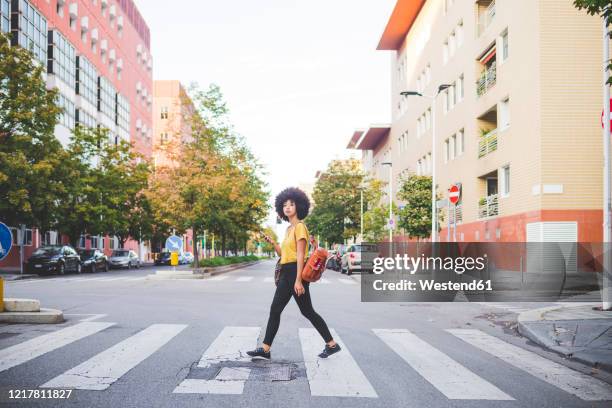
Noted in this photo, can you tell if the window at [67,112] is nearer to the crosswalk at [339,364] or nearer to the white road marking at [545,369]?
the crosswalk at [339,364]

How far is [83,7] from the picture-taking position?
52.9m

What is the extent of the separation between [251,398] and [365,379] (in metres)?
1.31

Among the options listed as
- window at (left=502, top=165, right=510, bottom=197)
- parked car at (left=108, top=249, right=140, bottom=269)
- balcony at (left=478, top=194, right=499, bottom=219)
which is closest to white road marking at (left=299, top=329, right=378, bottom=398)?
window at (left=502, top=165, right=510, bottom=197)

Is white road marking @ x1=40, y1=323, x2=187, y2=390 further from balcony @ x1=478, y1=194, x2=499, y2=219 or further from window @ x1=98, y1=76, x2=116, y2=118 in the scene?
window @ x1=98, y1=76, x2=116, y2=118

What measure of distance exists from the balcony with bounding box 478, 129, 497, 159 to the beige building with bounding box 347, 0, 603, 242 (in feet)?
0.16

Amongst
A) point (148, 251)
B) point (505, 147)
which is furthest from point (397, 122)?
point (148, 251)

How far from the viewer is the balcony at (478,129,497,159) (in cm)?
2912

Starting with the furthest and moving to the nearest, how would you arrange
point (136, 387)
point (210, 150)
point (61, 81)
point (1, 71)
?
point (61, 81)
point (210, 150)
point (1, 71)
point (136, 387)

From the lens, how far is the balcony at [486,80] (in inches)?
1158

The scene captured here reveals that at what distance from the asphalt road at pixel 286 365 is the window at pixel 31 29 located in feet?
111

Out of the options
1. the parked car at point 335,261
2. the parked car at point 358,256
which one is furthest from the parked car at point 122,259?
the parked car at point 358,256

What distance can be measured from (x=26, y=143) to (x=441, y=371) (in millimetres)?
28515

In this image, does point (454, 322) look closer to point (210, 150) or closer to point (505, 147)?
point (505, 147)

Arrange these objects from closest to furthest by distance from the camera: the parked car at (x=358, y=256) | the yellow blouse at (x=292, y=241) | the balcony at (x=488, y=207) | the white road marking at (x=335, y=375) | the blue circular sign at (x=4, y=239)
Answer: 1. the white road marking at (x=335, y=375)
2. the yellow blouse at (x=292, y=241)
3. the blue circular sign at (x=4, y=239)
4. the balcony at (x=488, y=207)
5. the parked car at (x=358, y=256)
